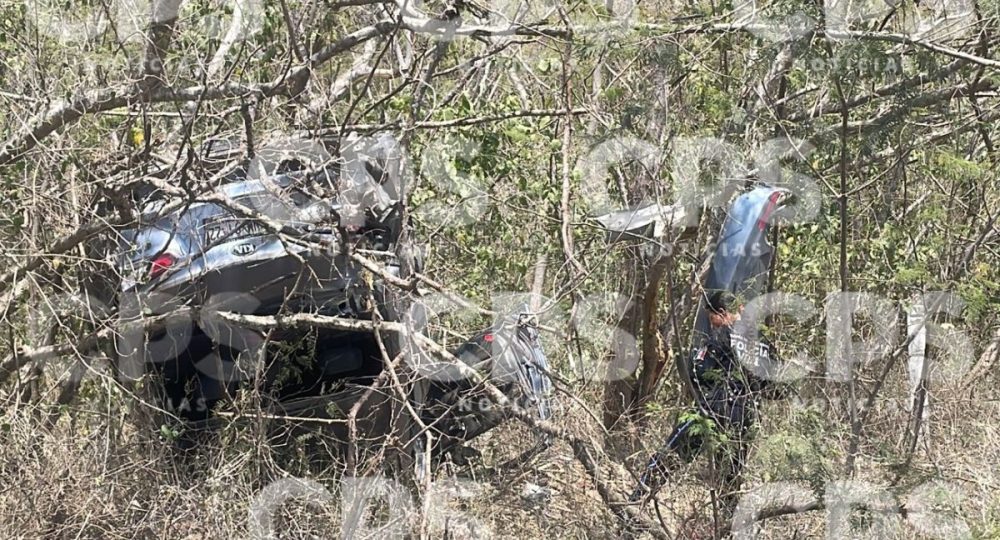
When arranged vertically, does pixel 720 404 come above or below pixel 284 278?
below

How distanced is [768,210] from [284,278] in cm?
222

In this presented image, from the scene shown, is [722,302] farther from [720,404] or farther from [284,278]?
[284,278]

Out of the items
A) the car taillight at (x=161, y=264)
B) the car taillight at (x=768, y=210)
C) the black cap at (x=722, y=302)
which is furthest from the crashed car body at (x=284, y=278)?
the car taillight at (x=768, y=210)

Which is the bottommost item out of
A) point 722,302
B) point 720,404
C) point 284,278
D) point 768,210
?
point 720,404

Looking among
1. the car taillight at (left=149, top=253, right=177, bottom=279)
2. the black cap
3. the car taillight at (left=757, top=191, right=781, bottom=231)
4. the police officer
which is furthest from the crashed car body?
the car taillight at (left=757, top=191, right=781, bottom=231)

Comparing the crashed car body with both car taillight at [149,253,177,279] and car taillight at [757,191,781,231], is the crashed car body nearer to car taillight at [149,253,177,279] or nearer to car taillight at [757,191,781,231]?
car taillight at [149,253,177,279]

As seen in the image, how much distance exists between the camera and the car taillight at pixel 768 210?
5270 millimetres

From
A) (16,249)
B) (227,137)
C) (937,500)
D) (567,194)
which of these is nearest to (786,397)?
(937,500)

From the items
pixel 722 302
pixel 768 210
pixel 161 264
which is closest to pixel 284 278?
pixel 161 264

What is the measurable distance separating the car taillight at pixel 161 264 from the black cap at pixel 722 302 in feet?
8.01

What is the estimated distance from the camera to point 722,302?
5.35 metres

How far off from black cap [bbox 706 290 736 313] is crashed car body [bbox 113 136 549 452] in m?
0.82

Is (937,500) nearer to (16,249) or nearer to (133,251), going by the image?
(133,251)

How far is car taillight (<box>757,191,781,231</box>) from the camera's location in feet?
17.3
